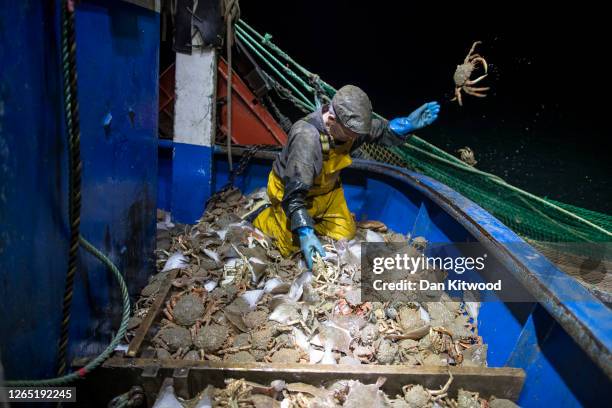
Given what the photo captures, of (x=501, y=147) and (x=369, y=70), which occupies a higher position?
(x=369, y=70)

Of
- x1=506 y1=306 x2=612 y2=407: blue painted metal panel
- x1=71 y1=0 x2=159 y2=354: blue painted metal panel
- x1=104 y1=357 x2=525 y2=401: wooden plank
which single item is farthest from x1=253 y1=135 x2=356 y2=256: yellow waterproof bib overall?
x1=506 y1=306 x2=612 y2=407: blue painted metal panel

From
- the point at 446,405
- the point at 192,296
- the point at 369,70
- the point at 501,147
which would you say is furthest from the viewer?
the point at 369,70

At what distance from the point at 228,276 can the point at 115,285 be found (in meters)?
0.81

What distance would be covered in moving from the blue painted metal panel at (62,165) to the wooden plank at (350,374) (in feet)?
1.30

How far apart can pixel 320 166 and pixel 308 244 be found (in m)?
0.63

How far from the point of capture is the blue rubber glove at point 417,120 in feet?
11.0

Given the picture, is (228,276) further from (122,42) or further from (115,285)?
(122,42)

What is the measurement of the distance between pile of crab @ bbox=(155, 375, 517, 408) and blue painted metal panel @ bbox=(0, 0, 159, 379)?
0.62 meters

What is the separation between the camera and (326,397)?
1735 millimetres

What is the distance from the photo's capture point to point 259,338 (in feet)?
7.02

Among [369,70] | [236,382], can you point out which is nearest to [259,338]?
[236,382]

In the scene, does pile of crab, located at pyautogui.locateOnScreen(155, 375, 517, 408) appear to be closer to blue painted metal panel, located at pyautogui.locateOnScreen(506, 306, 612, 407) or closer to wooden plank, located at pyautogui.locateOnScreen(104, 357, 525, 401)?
wooden plank, located at pyautogui.locateOnScreen(104, 357, 525, 401)

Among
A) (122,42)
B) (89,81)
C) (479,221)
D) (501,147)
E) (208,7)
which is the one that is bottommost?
(501,147)

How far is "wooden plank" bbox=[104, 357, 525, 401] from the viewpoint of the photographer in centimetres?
174
